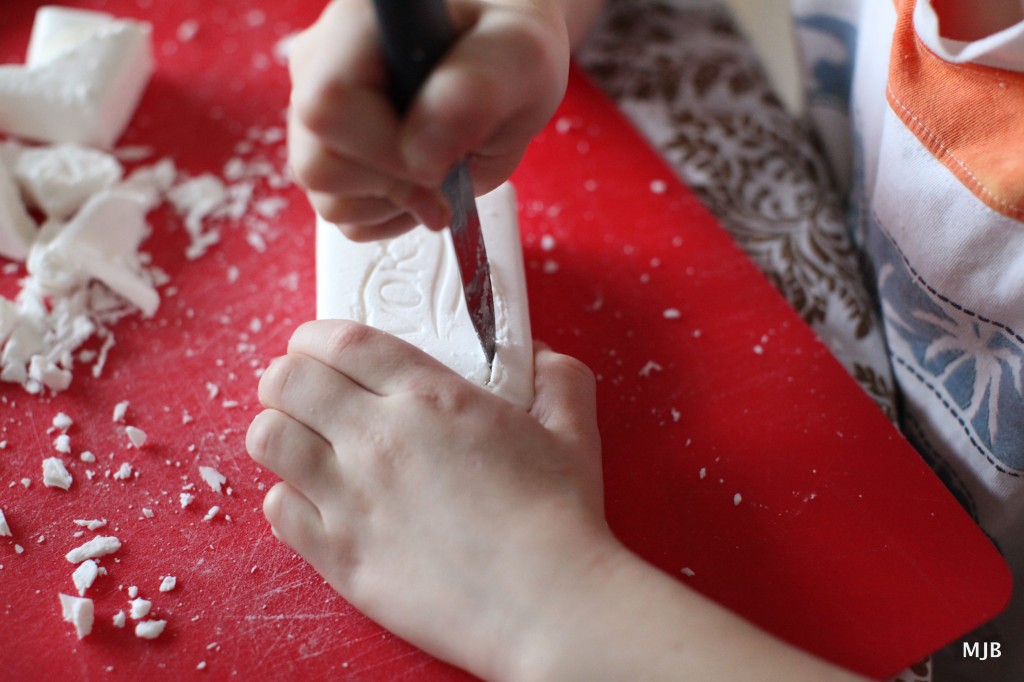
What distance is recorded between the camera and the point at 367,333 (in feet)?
2.42

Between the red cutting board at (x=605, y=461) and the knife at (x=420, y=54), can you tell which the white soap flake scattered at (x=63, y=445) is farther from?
the knife at (x=420, y=54)

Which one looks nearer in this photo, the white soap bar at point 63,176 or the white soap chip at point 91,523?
the white soap chip at point 91,523

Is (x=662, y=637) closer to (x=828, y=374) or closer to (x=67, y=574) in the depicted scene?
(x=828, y=374)

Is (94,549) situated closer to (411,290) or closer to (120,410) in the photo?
(120,410)

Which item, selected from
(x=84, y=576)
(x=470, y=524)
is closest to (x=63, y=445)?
(x=84, y=576)

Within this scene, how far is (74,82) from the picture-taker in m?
0.99

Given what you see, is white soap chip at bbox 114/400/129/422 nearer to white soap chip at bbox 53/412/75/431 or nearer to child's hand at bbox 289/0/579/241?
white soap chip at bbox 53/412/75/431

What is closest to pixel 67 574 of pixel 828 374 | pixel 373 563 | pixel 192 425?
pixel 192 425

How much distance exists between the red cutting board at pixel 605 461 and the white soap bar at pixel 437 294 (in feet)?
0.29

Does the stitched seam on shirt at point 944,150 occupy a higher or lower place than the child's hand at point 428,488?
higher

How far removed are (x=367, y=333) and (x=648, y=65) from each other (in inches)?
23.6

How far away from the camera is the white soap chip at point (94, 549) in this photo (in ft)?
2.35

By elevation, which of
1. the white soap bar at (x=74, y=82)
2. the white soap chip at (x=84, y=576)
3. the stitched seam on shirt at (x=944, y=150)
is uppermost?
the stitched seam on shirt at (x=944, y=150)

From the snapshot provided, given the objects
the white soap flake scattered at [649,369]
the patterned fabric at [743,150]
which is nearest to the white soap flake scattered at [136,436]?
the white soap flake scattered at [649,369]
